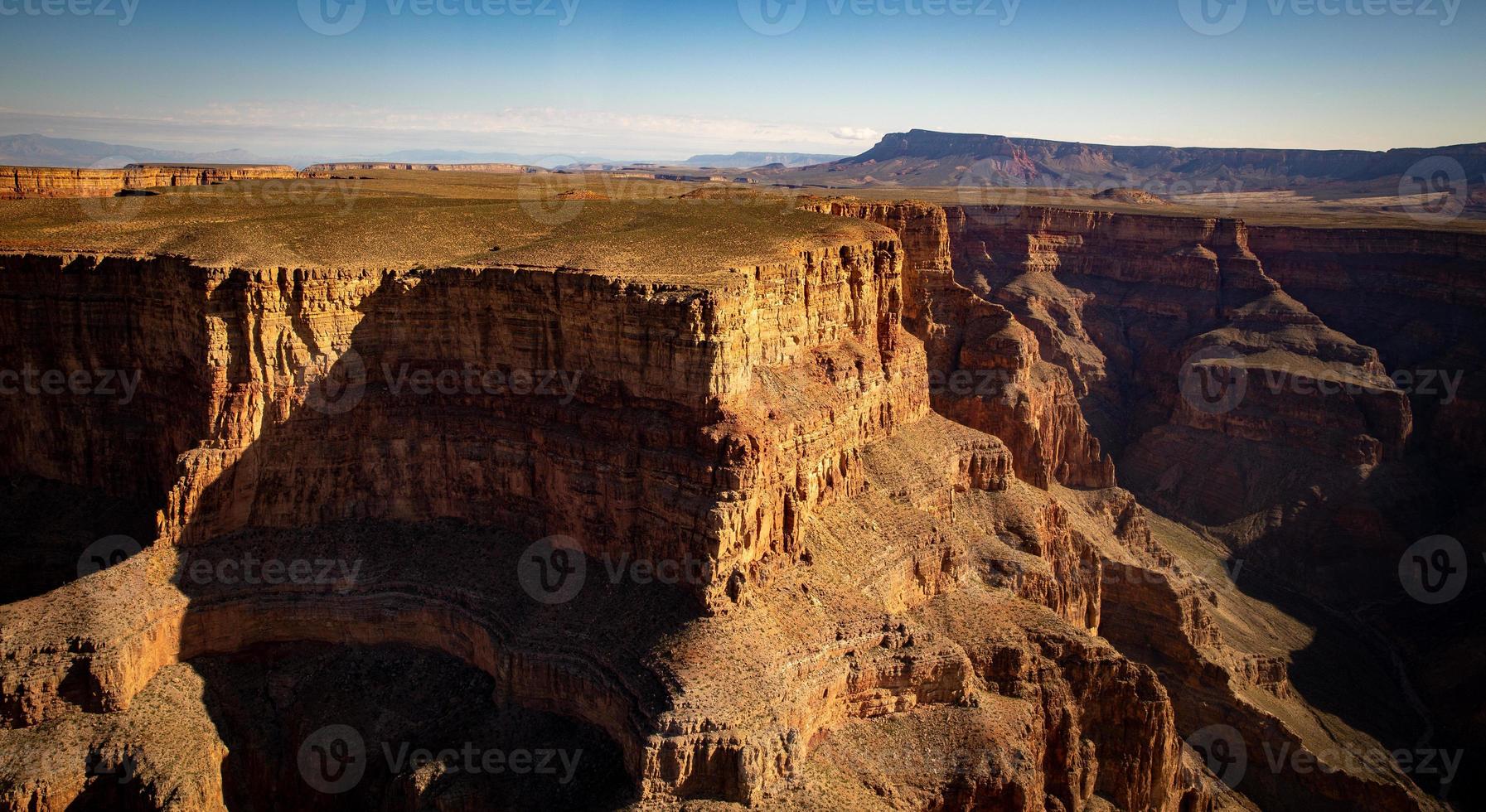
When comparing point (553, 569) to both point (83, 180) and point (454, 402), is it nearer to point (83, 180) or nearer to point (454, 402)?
point (454, 402)

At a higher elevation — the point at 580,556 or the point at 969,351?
the point at 969,351

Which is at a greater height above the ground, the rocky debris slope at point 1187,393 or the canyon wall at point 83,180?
the canyon wall at point 83,180

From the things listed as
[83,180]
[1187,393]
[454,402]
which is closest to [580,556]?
[454,402]

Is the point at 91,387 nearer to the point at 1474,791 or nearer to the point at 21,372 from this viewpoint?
the point at 21,372

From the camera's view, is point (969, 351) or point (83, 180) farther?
point (83, 180)

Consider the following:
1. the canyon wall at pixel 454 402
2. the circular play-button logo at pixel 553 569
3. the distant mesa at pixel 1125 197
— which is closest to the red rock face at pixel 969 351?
the canyon wall at pixel 454 402

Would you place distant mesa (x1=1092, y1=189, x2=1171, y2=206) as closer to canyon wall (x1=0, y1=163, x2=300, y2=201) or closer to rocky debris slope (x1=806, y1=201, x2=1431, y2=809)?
rocky debris slope (x1=806, y1=201, x2=1431, y2=809)

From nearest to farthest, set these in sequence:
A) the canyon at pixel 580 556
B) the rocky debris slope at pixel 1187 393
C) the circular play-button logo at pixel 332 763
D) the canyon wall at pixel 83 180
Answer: the canyon at pixel 580 556
the circular play-button logo at pixel 332 763
the rocky debris slope at pixel 1187 393
the canyon wall at pixel 83 180

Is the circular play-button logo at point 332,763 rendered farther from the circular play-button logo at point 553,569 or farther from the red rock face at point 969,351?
the red rock face at point 969,351

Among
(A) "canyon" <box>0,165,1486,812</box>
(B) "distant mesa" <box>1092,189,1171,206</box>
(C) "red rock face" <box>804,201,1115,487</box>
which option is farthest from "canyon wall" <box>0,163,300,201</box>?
(B) "distant mesa" <box>1092,189,1171,206</box>
